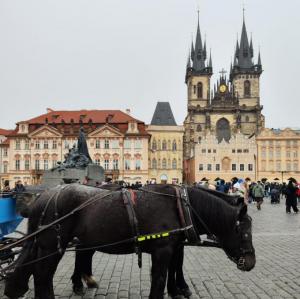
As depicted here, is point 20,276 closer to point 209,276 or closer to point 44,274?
point 44,274

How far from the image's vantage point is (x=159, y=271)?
15.3 feet

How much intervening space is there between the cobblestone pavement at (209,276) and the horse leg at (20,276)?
0.81 meters

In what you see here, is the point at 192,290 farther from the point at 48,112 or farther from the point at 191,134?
the point at 191,134

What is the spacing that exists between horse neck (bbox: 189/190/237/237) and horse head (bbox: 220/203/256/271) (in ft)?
0.24

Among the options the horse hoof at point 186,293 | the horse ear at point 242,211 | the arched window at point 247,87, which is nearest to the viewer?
the horse ear at point 242,211

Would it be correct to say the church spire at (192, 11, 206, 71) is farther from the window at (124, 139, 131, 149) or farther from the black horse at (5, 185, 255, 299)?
the black horse at (5, 185, 255, 299)

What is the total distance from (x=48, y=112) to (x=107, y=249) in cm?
7254

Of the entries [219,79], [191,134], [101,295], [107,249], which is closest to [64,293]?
[101,295]

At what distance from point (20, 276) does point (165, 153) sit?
70.5 meters

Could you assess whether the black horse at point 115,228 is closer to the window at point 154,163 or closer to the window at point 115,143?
the window at point 115,143

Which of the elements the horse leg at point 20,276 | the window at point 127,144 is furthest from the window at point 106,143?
the horse leg at point 20,276

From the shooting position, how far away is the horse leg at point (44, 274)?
4.86 meters

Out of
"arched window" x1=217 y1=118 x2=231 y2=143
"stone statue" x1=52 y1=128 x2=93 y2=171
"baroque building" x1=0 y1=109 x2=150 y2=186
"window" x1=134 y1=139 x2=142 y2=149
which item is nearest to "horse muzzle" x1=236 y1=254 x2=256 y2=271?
"stone statue" x1=52 y1=128 x2=93 y2=171

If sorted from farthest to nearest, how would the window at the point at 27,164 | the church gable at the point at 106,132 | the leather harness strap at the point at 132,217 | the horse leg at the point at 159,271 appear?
the window at the point at 27,164, the church gable at the point at 106,132, the leather harness strap at the point at 132,217, the horse leg at the point at 159,271
